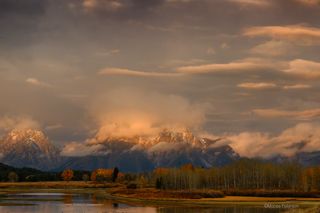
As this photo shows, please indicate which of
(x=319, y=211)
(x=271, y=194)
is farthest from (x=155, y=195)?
(x=319, y=211)

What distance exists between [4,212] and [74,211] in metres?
14.2

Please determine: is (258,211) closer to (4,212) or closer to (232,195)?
(4,212)

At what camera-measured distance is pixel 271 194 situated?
175250 millimetres

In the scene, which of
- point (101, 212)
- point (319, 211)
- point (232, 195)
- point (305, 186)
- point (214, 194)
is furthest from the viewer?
point (305, 186)

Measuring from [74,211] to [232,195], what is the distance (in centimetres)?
8181

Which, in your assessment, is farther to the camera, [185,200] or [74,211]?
[185,200]

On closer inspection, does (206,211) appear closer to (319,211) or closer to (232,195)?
(319,211)

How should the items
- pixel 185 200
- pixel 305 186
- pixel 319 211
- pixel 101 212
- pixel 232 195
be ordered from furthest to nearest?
1. pixel 305 186
2. pixel 232 195
3. pixel 185 200
4. pixel 101 212
5. pixel 319 211

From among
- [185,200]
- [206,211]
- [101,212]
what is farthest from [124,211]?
[185,200]

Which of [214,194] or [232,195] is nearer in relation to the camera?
[214,194]

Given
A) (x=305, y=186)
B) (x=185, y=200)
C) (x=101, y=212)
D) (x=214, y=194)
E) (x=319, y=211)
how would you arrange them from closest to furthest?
1. (x=319, y=211)
2. (x=101, y=212)
3. (x=185, y=200)
4. (x=214, y=194)
5. (x=305, y=186)

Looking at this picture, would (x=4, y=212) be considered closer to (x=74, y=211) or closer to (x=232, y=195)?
(x=74, y=211)

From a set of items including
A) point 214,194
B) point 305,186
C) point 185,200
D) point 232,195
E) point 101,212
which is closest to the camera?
point 101,212

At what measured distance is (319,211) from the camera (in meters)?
82.2
